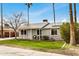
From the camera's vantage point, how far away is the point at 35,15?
633cm

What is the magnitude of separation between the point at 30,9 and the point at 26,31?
33.5 feet

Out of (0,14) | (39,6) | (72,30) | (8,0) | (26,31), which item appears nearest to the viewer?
(8,0)

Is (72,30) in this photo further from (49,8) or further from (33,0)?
(33,0)

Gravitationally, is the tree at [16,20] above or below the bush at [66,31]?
above

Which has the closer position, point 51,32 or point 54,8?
point 54,8

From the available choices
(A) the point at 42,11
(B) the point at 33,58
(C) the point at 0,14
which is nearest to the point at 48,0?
(B) the point at 33,58

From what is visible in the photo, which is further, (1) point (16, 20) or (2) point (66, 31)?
(1) point (16, 20)

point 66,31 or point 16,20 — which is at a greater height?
point 16,20

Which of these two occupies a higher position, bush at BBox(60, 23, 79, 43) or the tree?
the tree

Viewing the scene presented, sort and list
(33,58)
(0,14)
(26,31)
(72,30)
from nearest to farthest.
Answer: (33,58), (0,14), (72,30), (26,31)

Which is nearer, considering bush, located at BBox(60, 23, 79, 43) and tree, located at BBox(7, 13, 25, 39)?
tree, located at BBox(7, 13, 25, 39)

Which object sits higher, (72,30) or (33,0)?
(33,0)

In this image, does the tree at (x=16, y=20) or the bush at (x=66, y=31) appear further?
the bush at (x=66, y=31)

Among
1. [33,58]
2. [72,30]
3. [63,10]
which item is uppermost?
[63,10]
